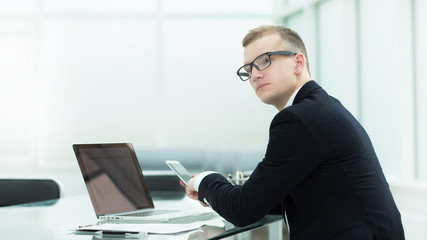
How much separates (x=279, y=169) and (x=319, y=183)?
13cm

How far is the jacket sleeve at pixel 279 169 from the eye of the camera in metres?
1.46

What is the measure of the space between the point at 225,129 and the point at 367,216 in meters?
6.10

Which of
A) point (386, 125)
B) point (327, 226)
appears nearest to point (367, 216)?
point (327, 226)

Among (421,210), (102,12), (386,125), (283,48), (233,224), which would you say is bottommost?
(421,210)

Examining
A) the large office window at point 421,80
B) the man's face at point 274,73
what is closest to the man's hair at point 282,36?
the man's face at point 274,73

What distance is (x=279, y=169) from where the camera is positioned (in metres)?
1.48

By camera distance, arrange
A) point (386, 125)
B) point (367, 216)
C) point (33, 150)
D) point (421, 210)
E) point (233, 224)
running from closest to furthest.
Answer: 1. point (367, 216)
2. point (233, 224)
3. point (421, 210)
4. point (386, 125)
5. point (33, 150)

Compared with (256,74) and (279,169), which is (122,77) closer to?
(256,74)

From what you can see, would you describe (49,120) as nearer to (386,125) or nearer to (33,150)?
(33,150)

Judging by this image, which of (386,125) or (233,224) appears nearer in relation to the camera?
(233,224)

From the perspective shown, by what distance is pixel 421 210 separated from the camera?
3863 millimetres

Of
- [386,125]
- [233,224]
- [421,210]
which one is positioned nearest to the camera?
[233,224]

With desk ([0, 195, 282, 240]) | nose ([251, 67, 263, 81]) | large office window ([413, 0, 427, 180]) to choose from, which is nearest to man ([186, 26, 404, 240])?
desk ([0, 195, 282, 240])

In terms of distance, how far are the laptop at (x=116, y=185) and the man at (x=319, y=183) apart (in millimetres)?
373
